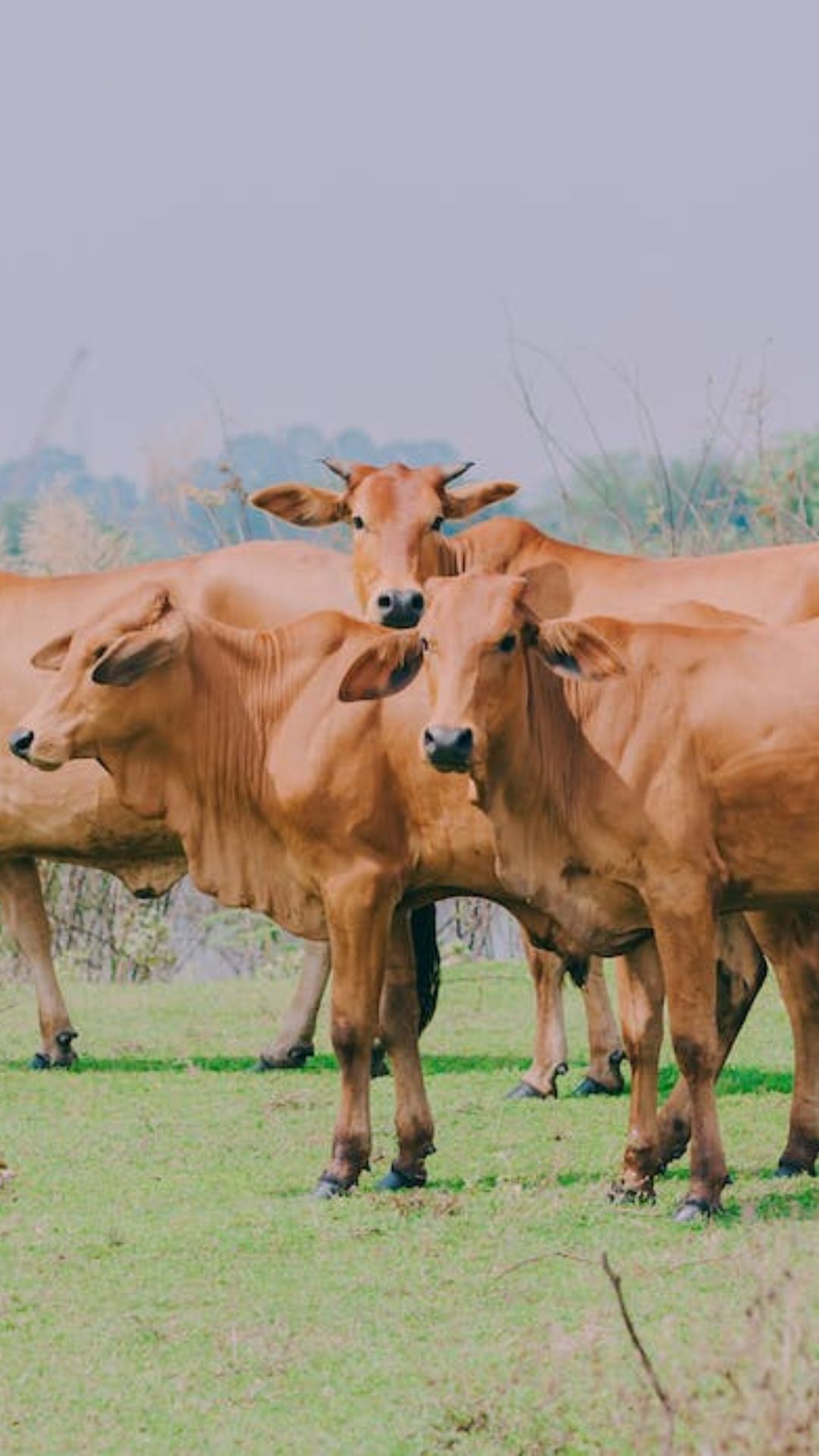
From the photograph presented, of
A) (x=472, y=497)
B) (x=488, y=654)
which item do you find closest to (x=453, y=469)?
(x=472, y=497)

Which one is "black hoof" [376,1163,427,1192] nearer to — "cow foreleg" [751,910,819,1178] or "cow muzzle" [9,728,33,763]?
"cow foreleg" [751,910,819,1178]

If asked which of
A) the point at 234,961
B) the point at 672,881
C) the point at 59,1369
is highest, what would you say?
the point at 672,881

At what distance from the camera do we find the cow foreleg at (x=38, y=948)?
1162 cm

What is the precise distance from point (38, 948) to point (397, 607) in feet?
8.04

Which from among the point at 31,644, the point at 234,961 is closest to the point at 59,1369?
the point at 31,644

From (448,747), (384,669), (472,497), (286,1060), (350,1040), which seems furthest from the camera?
(286,1060)

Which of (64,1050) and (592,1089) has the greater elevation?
(592,1089)

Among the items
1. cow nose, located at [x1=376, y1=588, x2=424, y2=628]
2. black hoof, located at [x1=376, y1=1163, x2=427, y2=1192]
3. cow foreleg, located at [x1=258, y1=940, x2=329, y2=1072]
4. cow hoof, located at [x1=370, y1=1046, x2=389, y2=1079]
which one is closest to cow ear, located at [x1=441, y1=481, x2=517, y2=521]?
cow nose, located at [x1=376, y1=588, x2=424, y2=628]

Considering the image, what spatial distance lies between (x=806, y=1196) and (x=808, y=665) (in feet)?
4.78

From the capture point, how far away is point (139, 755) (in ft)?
30.4

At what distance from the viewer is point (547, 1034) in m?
10.6

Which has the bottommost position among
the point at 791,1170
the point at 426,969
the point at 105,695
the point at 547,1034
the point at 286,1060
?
the point at 286,1060

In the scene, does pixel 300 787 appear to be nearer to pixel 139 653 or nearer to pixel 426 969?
pixel 139 653

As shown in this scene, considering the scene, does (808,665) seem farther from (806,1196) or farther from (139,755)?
(139,755)
